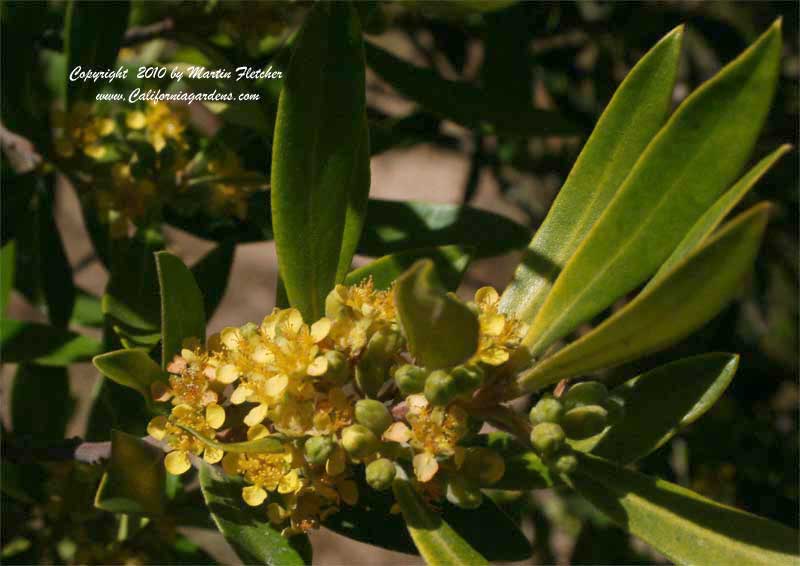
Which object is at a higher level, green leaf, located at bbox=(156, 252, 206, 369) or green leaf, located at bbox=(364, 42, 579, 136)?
green leaf, located at bbox=(364, 42, 579, 136)

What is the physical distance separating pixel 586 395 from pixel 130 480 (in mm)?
725

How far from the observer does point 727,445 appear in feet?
9.70

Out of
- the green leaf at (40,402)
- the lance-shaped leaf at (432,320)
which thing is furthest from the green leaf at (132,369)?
the green leaf at (40,402)

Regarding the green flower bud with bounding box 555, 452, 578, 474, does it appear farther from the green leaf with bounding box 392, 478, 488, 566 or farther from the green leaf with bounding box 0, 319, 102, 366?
the green leaf with bounding box 0, 319, 102, 366

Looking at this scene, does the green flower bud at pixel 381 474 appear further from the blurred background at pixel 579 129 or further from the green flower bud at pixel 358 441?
the blurred background at pixel 579 129

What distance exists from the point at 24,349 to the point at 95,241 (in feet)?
1.03

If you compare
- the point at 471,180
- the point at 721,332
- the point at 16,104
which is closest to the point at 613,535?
the point at 721,332

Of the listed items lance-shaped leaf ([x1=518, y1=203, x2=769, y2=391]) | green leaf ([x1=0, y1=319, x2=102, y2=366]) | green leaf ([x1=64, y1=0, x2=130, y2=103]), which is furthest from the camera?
green leaf ([x1=0, y1=319, x2=102, y2=366])

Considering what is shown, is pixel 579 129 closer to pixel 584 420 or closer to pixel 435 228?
pixel 435 228

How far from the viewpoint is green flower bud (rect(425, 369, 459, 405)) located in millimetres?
1137

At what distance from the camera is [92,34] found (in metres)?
1.88

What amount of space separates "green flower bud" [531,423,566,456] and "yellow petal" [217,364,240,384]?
46 centimetres

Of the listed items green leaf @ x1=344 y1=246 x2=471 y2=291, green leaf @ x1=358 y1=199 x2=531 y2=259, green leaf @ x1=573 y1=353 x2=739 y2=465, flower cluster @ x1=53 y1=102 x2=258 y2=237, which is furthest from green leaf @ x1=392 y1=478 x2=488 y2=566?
flower cluster @ x1=53 y1=102 x2=258 y2=237

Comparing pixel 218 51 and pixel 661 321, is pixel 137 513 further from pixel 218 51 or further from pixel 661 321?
pixel 218 51
